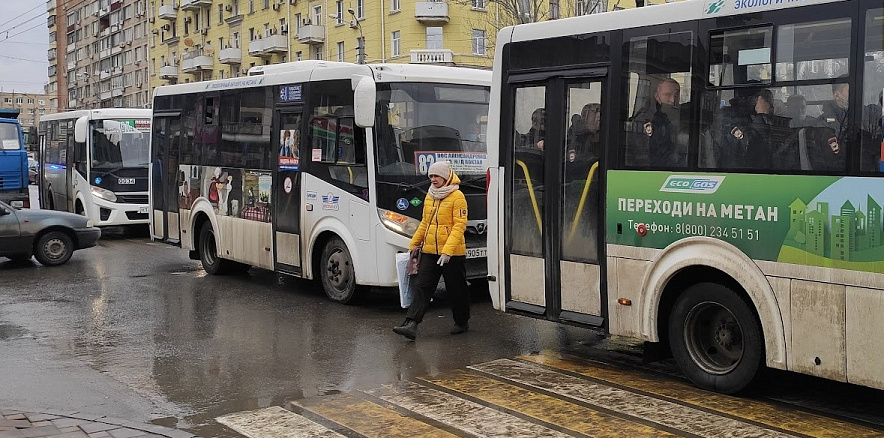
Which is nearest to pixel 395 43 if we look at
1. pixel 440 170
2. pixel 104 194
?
pixel 104 194

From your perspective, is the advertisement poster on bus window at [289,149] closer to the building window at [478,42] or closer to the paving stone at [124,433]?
the paving stone at [124,433]

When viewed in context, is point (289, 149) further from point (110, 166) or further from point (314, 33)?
point (314, 33)

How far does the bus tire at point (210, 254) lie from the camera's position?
49.8 feet

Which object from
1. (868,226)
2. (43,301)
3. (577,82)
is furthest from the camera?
(43,301)

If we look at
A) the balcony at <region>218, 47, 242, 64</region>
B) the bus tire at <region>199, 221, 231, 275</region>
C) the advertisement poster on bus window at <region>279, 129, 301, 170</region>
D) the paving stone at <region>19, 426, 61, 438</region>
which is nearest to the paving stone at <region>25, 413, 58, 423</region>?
the paving stone at <region>19, 426, 61, 438</region>

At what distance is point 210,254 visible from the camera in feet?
50.2

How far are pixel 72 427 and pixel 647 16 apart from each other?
5.18m

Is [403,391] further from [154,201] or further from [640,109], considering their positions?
Result: [154,201]

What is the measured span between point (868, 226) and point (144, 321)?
802 cm

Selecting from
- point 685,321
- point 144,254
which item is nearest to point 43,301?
point 144,254

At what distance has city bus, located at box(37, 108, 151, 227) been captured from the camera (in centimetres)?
2194

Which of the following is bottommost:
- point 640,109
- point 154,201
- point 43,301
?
point 43,301

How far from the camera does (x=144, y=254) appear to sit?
746 inches

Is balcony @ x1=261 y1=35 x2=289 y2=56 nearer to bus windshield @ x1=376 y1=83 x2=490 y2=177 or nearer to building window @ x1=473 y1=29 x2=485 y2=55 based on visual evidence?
building window @ x1=473 y1=29 x2=485 y2=55
